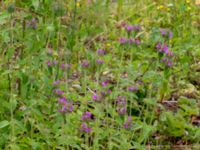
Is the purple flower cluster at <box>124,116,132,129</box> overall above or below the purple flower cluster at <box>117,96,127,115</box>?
below

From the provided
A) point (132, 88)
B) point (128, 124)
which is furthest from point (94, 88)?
point (128, 124)

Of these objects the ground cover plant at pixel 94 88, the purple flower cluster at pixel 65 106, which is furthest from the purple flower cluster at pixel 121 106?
the purple flower cluster at pixel 65 106

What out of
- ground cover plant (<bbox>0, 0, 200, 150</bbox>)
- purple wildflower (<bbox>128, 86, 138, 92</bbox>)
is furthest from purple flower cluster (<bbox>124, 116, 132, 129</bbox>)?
purple wildflower (<bbox>128, 86, 138, 92</bbox>)

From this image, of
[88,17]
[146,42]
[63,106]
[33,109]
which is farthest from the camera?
[88,17]

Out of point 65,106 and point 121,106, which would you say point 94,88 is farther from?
point 65,106

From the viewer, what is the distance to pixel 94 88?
9.26 feet

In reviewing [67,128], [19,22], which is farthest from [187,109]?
[19,22]

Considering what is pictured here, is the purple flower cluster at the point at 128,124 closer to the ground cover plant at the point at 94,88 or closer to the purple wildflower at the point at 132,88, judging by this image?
the ground cover plant at the point at 94,88

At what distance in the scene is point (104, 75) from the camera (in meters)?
3.27

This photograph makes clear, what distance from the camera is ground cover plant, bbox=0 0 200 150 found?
2.32 meters

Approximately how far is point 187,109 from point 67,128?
802mm

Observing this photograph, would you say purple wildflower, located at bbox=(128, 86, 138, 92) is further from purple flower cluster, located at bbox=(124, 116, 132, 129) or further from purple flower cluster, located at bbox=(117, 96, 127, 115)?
purple flower cluster, located at bbox=(124, 116, 132, 129)

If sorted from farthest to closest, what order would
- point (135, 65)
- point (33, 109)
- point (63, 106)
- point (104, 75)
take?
1. point (104, 75)
2. point (135, 65)
3. point (33, 109)
4. point (63, 106)

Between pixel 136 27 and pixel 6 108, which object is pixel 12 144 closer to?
pixel 6 108
